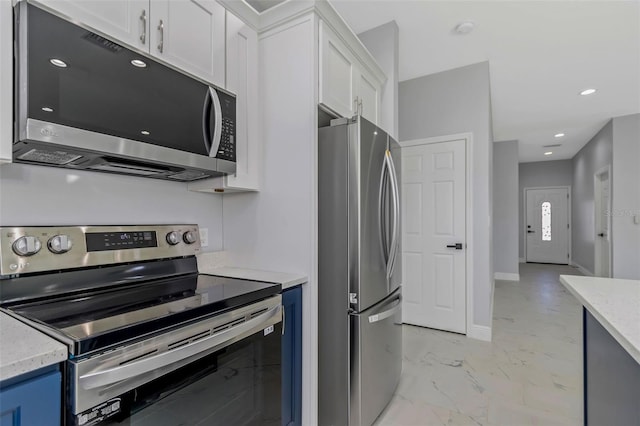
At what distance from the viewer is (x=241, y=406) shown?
1260mm

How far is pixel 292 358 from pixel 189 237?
843 mm

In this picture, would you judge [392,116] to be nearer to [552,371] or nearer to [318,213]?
[318,213]

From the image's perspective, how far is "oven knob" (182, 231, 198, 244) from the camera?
5.77 ft

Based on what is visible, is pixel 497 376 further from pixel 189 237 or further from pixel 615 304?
pixel 189 237

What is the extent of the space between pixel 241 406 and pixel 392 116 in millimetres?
2262

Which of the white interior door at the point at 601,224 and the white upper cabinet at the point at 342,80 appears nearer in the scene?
the white upper cabinet at the point at 342,80

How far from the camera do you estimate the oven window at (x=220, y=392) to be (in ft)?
3.06

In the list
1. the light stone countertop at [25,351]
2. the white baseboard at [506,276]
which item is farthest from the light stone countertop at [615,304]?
the white baseboard at [506,276]

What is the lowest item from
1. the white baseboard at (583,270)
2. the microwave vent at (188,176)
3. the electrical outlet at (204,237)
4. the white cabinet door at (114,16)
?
the white baseboard at (583,270)

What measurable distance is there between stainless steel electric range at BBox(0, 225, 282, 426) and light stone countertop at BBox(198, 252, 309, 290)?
94 mm

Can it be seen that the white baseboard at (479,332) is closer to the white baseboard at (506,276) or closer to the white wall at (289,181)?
the white wall at (289,181)

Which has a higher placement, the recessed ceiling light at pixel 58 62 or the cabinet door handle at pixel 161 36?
the cabinet door handle at pixel 161 36

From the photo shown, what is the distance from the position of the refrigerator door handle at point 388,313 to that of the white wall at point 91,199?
1.04 meters

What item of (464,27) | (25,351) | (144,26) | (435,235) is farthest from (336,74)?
(435,235)
